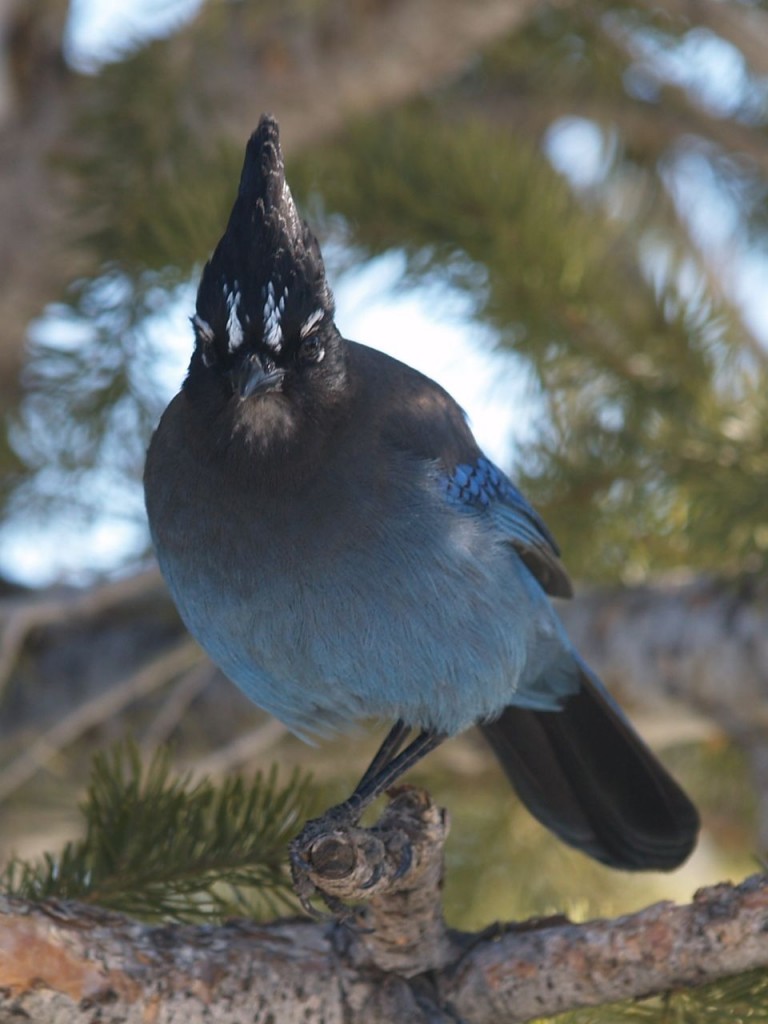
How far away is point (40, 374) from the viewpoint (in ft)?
11.3

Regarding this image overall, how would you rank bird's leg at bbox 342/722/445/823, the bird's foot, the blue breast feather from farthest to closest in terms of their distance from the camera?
the blue breast feather, bird's leg at bbox 342/722/445/823, the bird's foot

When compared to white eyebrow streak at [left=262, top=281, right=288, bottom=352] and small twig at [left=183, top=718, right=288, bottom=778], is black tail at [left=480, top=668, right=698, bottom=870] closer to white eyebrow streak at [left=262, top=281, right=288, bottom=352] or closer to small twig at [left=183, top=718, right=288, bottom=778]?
small twig at [left=183, top=718, right=288, bottom=778]

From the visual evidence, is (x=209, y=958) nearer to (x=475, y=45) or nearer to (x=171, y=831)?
(x=171, y=831)

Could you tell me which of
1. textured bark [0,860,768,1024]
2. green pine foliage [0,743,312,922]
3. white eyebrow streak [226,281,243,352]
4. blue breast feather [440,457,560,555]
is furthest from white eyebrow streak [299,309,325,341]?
textured bark [0,860,768,1024]

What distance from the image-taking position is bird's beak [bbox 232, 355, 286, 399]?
224 centimetres

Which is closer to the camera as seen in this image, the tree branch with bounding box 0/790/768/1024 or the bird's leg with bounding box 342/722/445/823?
the tree branch with bounding box 0/790/768/1024

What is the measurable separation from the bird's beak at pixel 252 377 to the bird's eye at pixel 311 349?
100 mm

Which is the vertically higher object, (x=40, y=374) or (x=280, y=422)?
(x=40, y=374)

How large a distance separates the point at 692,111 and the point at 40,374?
2000 mm

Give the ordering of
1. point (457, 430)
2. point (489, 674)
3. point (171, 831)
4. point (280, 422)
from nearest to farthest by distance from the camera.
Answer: point (171, 831), point (280, 422), point (489, 674), point (457, 430)

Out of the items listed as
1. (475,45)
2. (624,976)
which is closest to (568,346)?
(475,45)

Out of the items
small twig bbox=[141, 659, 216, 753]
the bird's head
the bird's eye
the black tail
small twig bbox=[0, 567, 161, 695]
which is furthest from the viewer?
small twig bbox=[141, 659, 216, 753]

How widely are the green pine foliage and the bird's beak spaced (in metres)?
0.62

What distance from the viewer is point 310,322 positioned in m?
2.33
